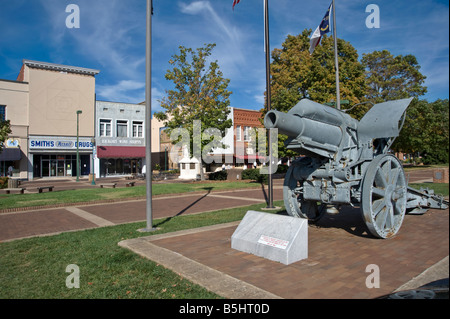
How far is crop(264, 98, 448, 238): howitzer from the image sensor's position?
19.0 ft

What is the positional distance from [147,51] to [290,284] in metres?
6.37

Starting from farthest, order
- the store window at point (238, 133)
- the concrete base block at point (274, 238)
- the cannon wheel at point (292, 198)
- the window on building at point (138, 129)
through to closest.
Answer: the store window at point (238, 133), the window on building at point (138, 129), the cannon wheel at point (292, 198), the concrete base block at point (274, 238)

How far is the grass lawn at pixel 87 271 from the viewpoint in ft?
13.4

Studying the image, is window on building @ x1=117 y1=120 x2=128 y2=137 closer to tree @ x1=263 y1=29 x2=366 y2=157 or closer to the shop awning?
the shop awning

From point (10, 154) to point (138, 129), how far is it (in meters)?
13.5

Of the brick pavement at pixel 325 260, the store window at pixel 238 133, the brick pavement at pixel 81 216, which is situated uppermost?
the store window at pixel 238 133

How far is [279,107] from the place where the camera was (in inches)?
957

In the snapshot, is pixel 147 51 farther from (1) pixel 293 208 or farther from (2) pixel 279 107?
(2) pixel 279 107

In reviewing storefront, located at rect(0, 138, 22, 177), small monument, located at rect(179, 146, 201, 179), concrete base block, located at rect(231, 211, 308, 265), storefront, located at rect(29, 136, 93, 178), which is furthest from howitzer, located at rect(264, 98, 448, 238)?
storefront, located at rect(29, 136, 93, 178)

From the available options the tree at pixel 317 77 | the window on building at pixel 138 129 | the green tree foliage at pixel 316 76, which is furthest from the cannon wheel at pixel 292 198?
the window on building at pixel 138 129

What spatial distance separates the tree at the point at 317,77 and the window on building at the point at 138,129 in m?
19.1

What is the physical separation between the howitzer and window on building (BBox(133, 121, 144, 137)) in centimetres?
3469

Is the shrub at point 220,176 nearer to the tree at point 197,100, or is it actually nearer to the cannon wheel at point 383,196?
the tree at point 197,100
